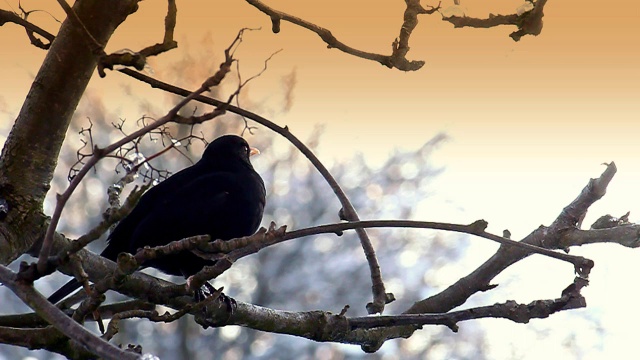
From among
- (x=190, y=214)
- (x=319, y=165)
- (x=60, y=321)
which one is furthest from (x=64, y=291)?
(x=60, y=321)

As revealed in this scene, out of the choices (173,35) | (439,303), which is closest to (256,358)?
(439,303)

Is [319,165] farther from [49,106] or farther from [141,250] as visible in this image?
[141,250]

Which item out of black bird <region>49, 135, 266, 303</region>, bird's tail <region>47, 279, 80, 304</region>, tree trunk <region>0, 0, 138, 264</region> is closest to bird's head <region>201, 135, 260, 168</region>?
black bird <region>49, 135, 266, 303</region>

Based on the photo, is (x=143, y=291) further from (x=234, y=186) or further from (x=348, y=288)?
(x=348, y=288)

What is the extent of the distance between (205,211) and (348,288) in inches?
392

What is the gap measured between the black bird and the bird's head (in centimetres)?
21

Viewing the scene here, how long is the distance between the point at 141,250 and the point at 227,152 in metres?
2.44

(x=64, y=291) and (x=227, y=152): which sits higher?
(x=227, y=152)

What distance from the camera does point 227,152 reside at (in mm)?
3928

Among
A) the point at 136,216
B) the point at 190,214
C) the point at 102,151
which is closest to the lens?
the point at 102,151

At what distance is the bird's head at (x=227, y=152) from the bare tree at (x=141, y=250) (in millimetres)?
1368

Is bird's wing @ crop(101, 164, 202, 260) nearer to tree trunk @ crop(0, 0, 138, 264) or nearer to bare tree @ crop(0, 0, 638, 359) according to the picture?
bare tree @ crop(0, 0, 638, 359)

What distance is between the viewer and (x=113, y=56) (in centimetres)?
165

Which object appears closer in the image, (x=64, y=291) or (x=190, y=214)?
(x=64, y=291)
